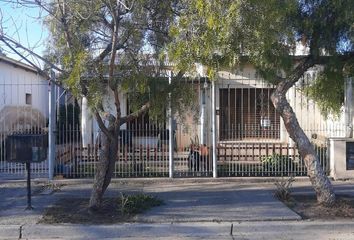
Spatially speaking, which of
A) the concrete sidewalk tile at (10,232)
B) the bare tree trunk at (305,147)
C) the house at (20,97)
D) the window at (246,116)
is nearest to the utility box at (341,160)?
the window at (246,116)

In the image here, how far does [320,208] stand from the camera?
9.41 metres

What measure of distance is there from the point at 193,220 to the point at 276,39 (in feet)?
10.4

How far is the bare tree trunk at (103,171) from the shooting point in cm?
931

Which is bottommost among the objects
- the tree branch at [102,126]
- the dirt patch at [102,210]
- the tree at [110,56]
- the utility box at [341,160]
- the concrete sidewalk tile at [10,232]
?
the concrete sidewalk tile at [10,232]

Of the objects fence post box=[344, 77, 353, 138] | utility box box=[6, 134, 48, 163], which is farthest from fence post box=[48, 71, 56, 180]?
fence post box=[344, 77, 353, 138]

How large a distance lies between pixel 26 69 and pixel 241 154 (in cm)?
1191

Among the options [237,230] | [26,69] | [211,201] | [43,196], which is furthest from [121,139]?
[26,69]

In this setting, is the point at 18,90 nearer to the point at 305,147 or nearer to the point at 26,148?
the point at 26,148

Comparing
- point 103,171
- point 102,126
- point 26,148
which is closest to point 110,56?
point 102,126

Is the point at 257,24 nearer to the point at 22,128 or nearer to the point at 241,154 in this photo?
the point at 241,154

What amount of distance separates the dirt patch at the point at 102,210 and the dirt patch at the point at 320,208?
2532mm

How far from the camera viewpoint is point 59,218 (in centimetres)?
891

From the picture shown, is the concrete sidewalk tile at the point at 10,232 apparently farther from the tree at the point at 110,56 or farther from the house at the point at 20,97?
the house at the point at 20,97

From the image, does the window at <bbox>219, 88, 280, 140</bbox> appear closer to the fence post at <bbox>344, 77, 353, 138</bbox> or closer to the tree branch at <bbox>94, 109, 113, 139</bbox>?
the fence post at <bbox>344, 77, 353, 138</bbox>
